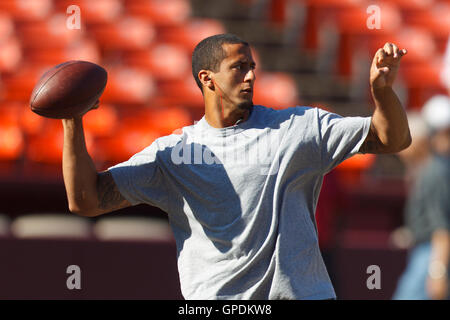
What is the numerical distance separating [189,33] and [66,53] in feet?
4.29

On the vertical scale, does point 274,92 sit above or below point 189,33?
below

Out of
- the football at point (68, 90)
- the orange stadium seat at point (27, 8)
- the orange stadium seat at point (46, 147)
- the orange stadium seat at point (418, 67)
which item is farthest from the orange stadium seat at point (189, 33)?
the football at point (68, 90)

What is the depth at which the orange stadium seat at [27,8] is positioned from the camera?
26.7 feet

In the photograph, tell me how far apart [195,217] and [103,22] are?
573 cm

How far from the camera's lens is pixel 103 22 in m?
8.20

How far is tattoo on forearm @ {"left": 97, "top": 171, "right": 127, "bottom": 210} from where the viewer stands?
113 inches

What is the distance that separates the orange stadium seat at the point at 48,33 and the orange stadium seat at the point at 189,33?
844 mm

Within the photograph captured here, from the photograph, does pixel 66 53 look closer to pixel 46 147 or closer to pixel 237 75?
pixel 46 147

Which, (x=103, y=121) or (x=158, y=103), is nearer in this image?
(x=103, y=121)

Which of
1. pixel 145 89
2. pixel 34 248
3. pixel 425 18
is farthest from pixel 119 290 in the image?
pixel 425 18

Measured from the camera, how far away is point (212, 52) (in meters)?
2.86
